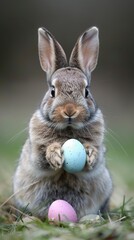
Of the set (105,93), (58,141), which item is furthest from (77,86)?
(105,93)

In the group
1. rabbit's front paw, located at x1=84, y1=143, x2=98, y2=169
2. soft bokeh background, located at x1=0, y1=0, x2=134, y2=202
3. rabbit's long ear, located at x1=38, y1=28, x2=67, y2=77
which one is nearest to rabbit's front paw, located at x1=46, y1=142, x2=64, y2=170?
rabbit's front paw, located at x1=84, y1=143, x2=98, y2=169

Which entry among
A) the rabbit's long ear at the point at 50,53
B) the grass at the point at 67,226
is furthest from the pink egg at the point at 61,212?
the rabbit's long ear at the point at 50,53

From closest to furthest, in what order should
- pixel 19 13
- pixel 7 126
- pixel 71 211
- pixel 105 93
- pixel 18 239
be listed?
pixel 18 239 < pixel 71 211 < pixel 7 126 < pixel 105 93 < pixel 19 13

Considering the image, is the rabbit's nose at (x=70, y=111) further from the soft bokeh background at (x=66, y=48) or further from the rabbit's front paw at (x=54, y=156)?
the soft bokeh background at (x=66, y=48)

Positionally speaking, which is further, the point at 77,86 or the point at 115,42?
the point at 115,42

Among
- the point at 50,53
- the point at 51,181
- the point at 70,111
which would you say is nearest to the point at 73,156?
the point at 70,111

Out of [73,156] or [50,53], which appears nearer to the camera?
[73,156]

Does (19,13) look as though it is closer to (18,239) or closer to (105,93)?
(105,93)

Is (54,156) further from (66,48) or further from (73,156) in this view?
(66,48)
